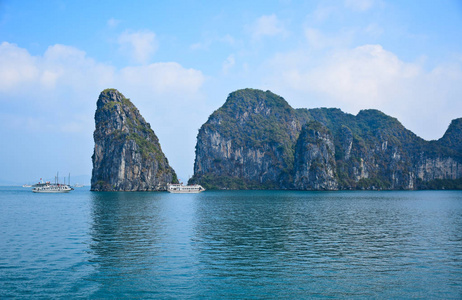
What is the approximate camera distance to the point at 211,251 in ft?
119

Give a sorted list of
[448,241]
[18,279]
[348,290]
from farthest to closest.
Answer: [448,241], [18,279], [348,290]

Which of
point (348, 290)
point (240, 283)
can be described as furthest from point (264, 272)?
point (348, 290)

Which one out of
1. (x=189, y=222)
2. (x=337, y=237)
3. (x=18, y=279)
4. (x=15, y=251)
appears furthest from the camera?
(x=189, y=222)

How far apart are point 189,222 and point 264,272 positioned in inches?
1326

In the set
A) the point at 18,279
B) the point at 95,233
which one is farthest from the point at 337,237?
the point at 18,279

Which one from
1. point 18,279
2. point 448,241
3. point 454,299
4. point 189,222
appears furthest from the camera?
point 189,222

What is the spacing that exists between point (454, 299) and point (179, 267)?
20.1 meters

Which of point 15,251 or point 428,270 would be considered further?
point 15,251

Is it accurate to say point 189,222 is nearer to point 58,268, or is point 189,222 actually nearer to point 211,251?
point 211,251

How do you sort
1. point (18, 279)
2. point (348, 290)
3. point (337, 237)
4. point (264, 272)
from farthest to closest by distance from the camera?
1. point (337, 237)
2. point (264, 272)
3. point (18, 279)
4. point (348, 290)

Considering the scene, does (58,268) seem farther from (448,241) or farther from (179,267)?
(448,241)

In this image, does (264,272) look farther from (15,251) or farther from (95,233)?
(95,233)

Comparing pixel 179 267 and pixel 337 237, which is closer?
pixel 179 267

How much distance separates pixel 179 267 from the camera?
30.1m
